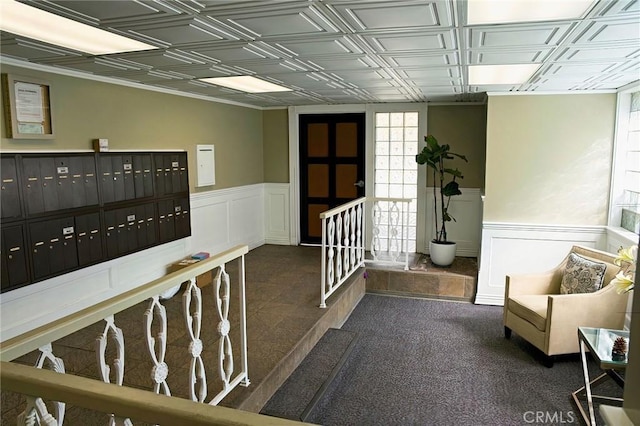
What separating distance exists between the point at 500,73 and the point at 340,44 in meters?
1.88

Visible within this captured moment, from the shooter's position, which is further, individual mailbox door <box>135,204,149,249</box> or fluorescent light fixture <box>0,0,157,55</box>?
individual mailbox door <box>135,204,149,249</box>

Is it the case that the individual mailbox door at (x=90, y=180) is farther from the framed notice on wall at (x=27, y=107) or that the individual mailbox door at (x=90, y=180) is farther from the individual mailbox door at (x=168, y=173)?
the individual mailbox door at (x=168, y=173)

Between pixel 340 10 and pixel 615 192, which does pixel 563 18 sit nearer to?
pixel 340 10

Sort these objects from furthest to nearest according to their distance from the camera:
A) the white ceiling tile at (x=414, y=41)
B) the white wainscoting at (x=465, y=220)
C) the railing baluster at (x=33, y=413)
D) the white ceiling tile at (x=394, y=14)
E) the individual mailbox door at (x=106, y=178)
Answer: the white wainscoting at (x=465, y=220)
the individual mailbox door at (x=106, y=178)
the white ceiling tile at (x=414, y=41)
the white ceiling tile at (x=394, y=14)
the railing baluster at (x=33, y=413)

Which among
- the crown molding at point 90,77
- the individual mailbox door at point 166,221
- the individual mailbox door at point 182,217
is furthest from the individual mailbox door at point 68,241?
the individual mailbox door at point 182,217

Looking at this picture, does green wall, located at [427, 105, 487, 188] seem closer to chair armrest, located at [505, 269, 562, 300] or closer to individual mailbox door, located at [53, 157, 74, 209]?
chair armrest, located at [505, 269, 562, 300]

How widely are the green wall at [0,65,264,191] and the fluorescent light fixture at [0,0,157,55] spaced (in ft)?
2.38

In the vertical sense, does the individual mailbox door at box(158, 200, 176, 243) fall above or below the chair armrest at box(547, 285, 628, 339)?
above

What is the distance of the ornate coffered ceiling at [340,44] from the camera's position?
2.10 metres

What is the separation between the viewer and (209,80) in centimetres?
425

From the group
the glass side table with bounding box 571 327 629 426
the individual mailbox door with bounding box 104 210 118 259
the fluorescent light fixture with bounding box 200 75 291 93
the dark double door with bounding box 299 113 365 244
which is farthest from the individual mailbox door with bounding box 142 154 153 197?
the glass side table with bounding box 571 327 629 426

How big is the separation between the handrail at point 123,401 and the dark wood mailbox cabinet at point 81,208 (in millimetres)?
2333

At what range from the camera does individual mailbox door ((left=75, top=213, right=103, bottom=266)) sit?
3.67 m

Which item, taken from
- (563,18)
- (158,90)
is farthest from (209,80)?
(563,18)
